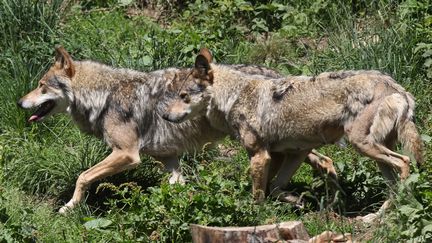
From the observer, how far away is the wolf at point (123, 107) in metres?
9.70

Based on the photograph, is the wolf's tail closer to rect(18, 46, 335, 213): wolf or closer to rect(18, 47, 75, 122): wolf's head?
rect(18, 46, 335, 213): wolf

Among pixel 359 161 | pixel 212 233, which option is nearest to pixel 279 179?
pixel 359 161

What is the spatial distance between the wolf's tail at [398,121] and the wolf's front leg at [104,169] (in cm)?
232

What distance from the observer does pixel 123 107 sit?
32.0ft

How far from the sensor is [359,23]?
11.9m

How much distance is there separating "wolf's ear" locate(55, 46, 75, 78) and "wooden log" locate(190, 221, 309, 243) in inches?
121

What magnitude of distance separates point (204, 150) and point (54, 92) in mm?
1545

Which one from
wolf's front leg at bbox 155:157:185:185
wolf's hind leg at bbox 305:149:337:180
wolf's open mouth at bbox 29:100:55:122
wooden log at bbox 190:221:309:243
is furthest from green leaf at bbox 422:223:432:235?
wolf's open mouth at bbox 29:100:55:122

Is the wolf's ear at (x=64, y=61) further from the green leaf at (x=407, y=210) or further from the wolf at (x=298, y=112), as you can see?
the green leaf at (x=407, y=210)

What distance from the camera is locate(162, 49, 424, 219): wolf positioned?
28.1ft

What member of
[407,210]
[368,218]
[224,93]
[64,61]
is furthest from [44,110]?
[407,210]

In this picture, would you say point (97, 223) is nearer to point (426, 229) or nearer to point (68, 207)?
point (68, 207)

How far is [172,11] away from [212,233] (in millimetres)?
6406

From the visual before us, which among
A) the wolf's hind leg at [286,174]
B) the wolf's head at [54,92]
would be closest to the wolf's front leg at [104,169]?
the wolf's head at [54,92]
